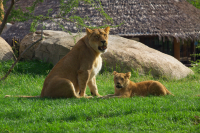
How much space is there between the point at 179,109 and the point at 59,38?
24.4ft

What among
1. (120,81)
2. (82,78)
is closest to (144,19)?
(120,81)

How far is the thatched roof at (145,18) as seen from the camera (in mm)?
15117

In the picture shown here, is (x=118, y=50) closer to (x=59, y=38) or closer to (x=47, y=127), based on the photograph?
(x=59, y=38)

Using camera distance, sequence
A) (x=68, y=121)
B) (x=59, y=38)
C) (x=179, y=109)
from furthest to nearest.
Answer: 1. (x=59, y=38)
2. (x=179, y=109)
3. (x=68, y=121)

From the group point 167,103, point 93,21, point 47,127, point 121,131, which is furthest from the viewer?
point 93,21

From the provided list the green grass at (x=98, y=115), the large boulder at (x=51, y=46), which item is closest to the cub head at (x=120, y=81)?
the green grass at (x=98, y=115)

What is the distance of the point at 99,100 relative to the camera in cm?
602

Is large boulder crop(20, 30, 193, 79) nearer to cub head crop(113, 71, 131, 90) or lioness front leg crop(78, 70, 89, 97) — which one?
lioness front leg crop(78, 70, 89, 97)

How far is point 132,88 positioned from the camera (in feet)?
21.6

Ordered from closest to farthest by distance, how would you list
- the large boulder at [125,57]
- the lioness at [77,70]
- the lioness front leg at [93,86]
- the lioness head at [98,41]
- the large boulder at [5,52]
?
the lioness at [77,70] → the lioness head at [98,41] → the lioness front leg at [93,86] → the large boulder at [125,57] → the large boulder at [5,52]

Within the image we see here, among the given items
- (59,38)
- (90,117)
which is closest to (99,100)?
(90,117)

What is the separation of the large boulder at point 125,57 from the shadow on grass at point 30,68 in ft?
1.33

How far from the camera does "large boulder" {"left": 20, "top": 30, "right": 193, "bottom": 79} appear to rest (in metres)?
10.4

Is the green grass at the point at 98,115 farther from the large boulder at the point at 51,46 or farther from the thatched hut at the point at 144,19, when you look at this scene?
the thatched hut at the point at 144,19
